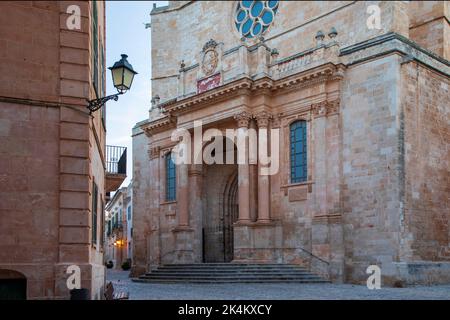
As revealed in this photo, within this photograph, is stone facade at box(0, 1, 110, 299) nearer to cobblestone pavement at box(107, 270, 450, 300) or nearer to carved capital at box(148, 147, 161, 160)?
cobblestone pavement at box(107, 270, 450, 300)

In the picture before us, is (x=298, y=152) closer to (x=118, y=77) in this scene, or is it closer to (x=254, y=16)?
(x=254, y=16)

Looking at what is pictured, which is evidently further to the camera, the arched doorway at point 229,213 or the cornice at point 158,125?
the cornice at point 158,125

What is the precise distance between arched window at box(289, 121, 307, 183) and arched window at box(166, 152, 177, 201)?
7513mm

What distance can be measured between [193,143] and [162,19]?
33.0 ft

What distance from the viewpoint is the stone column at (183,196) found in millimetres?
25562

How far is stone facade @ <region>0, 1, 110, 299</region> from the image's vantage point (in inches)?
348

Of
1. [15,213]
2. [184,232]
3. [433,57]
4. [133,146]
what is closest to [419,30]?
[433,57]

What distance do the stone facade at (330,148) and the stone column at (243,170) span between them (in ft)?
0.14

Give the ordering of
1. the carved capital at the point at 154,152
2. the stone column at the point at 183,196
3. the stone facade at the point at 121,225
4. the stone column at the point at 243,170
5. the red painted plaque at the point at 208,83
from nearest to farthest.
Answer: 1. the stone column at the point at 243,170
2. the red painted plaque at the point at 208,83
3. the stone column at the point at 183,196
4. the carved capital at the point at 154,152
5. the stone facade at the point at 121,225

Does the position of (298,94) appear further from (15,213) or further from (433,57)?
(15,213)

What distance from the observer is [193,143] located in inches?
1016

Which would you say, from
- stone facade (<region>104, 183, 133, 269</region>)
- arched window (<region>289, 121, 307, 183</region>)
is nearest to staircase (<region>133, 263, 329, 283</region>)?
arched window (<region>289, 121, 307, 183</region>)

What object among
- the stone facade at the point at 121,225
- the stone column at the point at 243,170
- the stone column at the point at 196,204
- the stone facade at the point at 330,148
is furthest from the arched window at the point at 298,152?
the stone facade at the point at 121,225

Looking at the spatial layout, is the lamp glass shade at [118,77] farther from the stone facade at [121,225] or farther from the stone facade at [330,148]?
the stone facade at [121,225]
